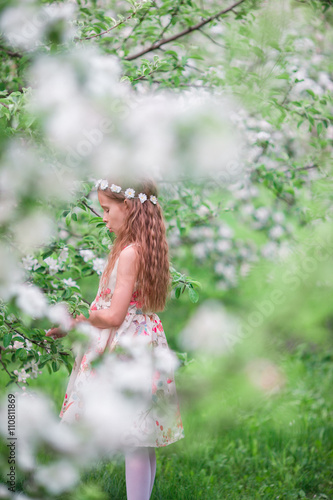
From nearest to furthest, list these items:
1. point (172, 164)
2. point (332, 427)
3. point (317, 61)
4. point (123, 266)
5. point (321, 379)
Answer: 1. point (172, 164)
2. point (123, 266)
3. point (332, 427)
4. point (317, 61)
5. point (321, 379)

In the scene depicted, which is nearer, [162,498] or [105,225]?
[105,225]

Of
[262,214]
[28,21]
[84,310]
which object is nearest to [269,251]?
[262,214]

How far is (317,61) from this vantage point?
130 inches

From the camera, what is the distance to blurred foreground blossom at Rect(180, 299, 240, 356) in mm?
4000

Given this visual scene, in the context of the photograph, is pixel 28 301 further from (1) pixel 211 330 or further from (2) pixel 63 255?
(1) pixel 211 330

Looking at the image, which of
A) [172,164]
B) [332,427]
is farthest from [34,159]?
[332,427]

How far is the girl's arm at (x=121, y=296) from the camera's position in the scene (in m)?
1.63

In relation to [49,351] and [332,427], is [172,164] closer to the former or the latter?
[49,351]

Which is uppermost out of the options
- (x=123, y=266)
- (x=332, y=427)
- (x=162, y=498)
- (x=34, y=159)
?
(x=34, y=159)

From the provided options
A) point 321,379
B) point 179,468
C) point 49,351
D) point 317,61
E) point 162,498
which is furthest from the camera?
point 321,379

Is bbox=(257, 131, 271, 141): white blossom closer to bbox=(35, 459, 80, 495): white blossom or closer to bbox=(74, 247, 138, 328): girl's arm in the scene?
bbox=(74, 247, 138, 328): girl's arm

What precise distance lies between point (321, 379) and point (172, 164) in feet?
10.7

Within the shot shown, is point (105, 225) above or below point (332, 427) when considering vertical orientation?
above

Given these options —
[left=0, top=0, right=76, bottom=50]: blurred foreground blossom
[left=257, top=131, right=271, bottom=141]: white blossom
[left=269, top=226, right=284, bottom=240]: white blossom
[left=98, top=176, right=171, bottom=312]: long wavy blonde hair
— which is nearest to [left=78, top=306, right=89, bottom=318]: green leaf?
[left=98, top=176, right=171, bottom=312]: long wavy blonde hair
